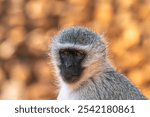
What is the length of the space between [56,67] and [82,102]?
0.32m

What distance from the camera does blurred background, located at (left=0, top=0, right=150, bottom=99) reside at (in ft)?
27.7

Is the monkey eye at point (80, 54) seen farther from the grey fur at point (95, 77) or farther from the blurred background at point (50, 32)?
the blurred background at point (50, 32)

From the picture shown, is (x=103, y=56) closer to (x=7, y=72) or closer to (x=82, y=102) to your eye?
(x=82, y=102)

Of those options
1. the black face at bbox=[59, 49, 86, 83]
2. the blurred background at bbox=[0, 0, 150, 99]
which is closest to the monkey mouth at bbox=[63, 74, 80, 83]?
the black face at bbox=[59, 49, 86, 83]

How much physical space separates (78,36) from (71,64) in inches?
7.3

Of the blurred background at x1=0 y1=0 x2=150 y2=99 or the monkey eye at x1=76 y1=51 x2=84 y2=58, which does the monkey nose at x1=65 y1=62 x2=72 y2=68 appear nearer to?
the monkey eye at x1=76 y1=51 x2=84 y2=58

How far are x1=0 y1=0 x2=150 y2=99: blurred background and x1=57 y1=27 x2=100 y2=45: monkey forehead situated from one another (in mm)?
2871

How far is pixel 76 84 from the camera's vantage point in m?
5.49

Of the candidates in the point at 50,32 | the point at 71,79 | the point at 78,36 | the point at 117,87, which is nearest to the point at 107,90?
the point at 117,87

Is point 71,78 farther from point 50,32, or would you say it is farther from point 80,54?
point 50,32

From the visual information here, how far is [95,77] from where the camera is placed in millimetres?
5512

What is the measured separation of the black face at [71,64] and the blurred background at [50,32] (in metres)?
2.86

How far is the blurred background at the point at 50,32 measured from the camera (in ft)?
27.7

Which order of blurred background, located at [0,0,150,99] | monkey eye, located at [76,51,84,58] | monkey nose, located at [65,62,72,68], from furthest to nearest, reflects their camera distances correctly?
blurred background, located at [0,0,150,99], monkey eye, located at [76,51,84,58], monkey nose, located at [65,62,72,68]
